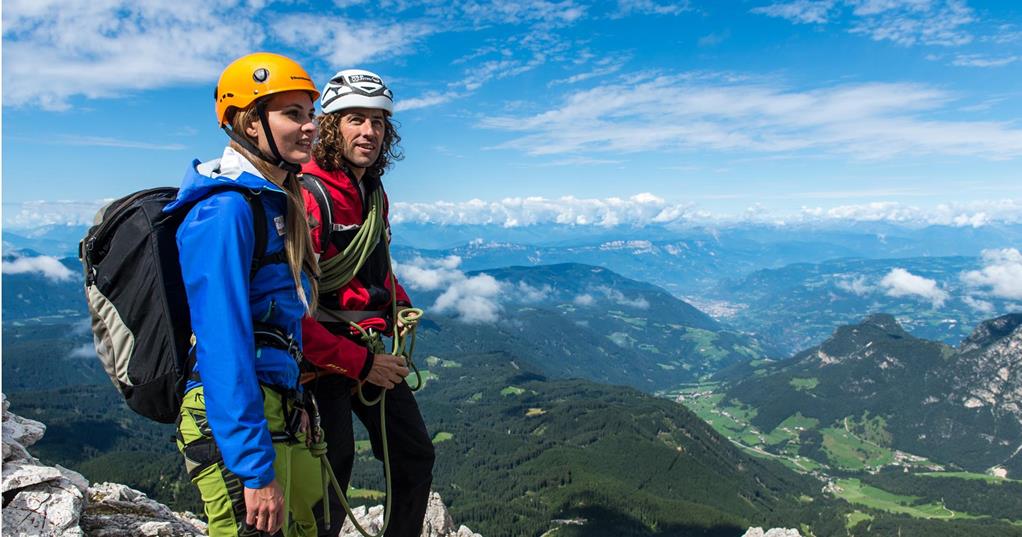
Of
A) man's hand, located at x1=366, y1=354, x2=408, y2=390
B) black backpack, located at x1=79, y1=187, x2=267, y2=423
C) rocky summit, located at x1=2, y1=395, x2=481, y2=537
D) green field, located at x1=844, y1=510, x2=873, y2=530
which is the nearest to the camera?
black backpack, located at x1=79, y1=187, x2=267, y2=423

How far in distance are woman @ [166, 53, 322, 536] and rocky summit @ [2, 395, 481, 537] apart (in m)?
4.56

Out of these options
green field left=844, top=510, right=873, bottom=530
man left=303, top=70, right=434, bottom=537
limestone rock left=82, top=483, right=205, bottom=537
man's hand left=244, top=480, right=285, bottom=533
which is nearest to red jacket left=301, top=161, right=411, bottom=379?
man left=303, top=70, right=434, bottom=537

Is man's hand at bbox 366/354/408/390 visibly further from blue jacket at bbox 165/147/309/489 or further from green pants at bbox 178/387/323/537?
blue jacket at bbox 165/147/309/489

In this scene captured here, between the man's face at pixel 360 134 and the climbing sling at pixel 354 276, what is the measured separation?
1.43 feet

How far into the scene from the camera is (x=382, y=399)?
5.98m

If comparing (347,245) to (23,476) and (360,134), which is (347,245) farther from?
(23,476)

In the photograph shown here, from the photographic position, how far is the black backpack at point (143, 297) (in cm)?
370

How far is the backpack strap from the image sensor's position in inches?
202

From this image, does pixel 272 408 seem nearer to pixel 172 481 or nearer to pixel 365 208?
pixel 365 208

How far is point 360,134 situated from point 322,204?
868 millimetres

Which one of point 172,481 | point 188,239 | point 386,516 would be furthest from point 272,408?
point 172,481

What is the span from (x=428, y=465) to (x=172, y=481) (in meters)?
137

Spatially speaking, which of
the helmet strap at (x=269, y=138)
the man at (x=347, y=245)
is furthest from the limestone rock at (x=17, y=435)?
the helmet strap at (x=269, y=138)

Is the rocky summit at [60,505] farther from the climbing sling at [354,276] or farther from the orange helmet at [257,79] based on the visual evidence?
the orange helmet at [257,79]
